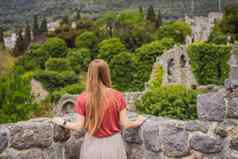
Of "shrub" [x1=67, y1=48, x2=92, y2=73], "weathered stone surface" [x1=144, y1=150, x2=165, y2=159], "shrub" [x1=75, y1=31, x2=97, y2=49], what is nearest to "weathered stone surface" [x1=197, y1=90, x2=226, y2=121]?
"weathered stone surface" [x1=144, y1=150, x2=165, y2=159]

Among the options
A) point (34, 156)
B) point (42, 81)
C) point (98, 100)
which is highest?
point (98, 100)

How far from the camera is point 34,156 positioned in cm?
387

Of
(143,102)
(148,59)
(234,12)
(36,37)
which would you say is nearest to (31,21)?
(36,37)

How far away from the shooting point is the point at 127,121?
12.3 feet

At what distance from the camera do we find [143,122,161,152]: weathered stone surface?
392 cm

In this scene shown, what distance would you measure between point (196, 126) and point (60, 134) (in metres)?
1.33

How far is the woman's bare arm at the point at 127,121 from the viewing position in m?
3.69

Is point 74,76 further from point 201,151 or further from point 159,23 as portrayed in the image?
→ point 201,151

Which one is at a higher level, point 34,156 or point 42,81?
point 34,156

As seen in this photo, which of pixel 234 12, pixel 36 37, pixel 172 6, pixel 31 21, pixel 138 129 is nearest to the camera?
pixel 138 129

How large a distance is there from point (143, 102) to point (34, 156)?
37.9 feet

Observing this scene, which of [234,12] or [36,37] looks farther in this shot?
[36,37]

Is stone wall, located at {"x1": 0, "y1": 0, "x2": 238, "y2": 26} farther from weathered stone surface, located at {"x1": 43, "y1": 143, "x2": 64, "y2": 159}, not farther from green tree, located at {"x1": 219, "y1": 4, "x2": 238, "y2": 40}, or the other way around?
weathered stone surface, located at {"x1": 43, "y1": 143, "x2": 64, "y2": 159}

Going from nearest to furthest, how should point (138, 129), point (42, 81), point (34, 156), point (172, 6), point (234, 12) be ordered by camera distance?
point (34, 156) < point (138, 129) < point (42, 81) < point (234, 12) < point (172, 6)
